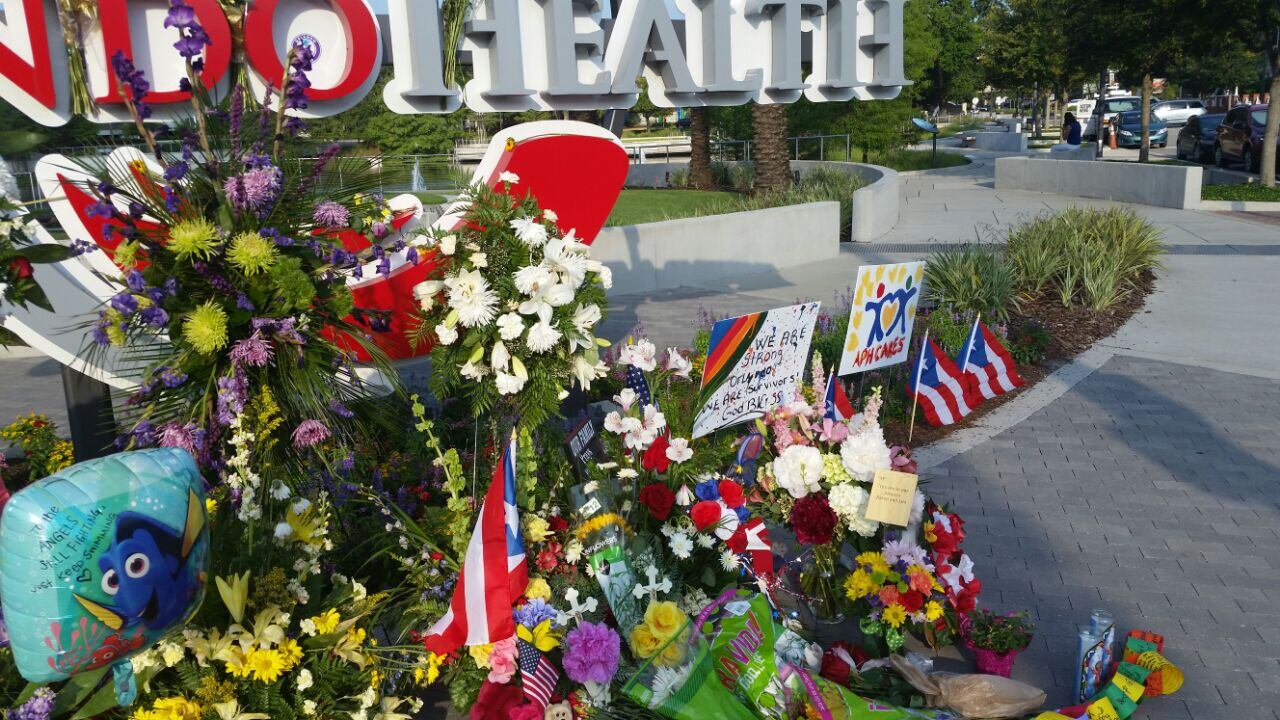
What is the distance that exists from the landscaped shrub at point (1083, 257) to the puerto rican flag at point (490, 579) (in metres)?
7.94

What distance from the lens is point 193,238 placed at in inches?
120

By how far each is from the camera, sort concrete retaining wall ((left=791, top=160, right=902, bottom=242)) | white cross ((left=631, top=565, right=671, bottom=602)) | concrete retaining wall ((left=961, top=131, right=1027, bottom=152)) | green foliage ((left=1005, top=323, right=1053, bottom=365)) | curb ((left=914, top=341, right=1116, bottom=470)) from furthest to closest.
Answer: concrete retaining wall ((left=961, top=131, right=1027, bottom=152))
concrete retaining wall ((left=791, top=160, right=902, bottom=242))
green foliage ((left=1005, top=323, right=1053, bottom=365))
curb ((left=914, top=341, right=1116, bottom=470))
white cross ((left=631, top=565, right=671, bottom=602))

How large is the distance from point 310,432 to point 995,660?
8.80 feet

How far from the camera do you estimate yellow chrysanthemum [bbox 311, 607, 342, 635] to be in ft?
10.7

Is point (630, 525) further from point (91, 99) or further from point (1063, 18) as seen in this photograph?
point (1063, 18)

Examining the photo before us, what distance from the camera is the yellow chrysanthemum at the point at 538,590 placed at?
349 cm

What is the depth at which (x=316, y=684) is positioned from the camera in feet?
10.7

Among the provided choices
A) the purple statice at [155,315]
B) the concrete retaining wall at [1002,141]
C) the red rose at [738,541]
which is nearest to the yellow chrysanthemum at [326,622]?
the purple statice at [155,315]

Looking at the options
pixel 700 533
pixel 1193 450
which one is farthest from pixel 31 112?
pixel 1193 450

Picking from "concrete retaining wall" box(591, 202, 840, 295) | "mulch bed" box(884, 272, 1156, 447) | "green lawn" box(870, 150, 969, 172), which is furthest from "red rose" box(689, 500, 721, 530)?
"green lawn" box(870, 150, 969, 172)

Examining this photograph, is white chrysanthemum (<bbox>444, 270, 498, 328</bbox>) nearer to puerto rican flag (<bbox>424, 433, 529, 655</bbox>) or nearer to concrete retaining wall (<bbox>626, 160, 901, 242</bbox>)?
puerto rican flag (<bbox>424, 433, 529, 655</bbox>)

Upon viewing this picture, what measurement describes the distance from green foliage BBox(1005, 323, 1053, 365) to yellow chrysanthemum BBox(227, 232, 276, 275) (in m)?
6.67

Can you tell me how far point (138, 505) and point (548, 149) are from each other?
16.6 ft

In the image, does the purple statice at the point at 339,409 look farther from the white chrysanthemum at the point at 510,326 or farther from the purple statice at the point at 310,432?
the white chrysanthemum at the point at 510,326
